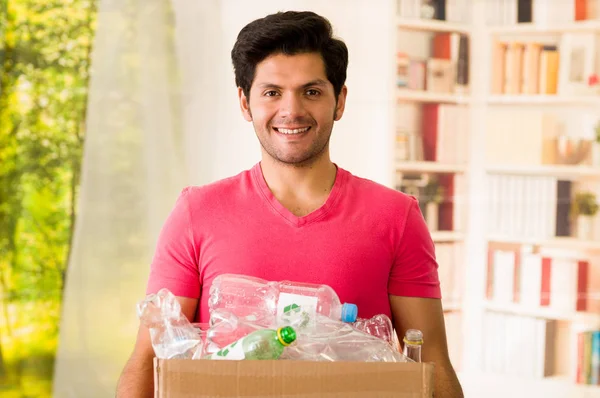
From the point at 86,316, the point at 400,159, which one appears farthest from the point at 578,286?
the point at 86,316

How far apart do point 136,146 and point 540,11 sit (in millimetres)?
1846

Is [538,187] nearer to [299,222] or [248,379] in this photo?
[299,222]

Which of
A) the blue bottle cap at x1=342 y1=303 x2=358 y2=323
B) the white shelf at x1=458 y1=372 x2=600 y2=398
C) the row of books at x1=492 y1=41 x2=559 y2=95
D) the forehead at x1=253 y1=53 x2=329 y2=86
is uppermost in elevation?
the row of books at x1=492 y1=41 x2=559 y2=95

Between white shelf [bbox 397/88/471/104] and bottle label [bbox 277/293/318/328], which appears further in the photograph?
white shelf [bbox 397/88/471/104]

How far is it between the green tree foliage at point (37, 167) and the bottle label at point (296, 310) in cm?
215

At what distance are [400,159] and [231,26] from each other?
95 centimetres

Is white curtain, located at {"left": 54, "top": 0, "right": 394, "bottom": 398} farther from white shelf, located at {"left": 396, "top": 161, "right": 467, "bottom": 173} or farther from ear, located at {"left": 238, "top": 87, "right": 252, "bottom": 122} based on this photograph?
ear, located at {"left": 238, "top": 87, "right": 252, "bottom": 122}

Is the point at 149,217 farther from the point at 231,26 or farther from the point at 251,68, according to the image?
the point at 251,68

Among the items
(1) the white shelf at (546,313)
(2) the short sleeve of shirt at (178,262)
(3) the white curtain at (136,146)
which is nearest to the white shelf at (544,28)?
(3) the white curtain at (136,146)

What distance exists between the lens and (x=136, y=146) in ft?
10.00

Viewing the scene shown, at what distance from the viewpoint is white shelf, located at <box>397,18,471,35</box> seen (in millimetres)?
3225

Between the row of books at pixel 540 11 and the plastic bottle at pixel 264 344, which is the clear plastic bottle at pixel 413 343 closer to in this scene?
the plastic bottle at pixel 264 344

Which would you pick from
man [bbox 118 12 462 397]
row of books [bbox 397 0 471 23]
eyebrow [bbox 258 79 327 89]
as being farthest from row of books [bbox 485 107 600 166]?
eyebrow [bbox 258 79 327 89]

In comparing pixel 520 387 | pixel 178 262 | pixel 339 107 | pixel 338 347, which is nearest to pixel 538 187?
pixel 520 387
